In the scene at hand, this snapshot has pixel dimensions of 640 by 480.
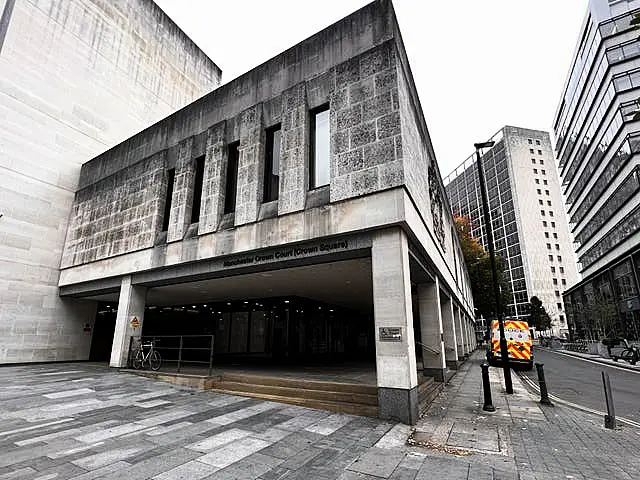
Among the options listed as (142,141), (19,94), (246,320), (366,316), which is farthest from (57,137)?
(366,316)

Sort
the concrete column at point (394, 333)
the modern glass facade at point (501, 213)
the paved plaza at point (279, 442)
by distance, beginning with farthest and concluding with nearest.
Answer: the modern glass facade at point (501, 213), the concrete column at point (394, 333), the paved plaza at point (279, 442)

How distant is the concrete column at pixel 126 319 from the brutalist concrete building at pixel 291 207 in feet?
0.21

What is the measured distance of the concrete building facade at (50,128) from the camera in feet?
51.1

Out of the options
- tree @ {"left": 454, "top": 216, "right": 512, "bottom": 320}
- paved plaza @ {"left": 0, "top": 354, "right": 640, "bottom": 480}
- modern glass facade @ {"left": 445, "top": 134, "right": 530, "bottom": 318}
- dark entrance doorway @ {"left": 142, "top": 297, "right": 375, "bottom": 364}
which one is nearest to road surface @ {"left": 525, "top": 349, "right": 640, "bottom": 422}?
paved plaza @ {"left": 0, "top": 354, "right": 640, "bottom": 480}

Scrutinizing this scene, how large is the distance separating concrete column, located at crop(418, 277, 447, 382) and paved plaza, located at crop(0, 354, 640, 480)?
3.36 m

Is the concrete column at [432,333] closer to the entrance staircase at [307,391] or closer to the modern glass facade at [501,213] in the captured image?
the entrance staircase at [307,391]

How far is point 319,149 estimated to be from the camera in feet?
32.9

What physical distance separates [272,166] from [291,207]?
2.26 meters

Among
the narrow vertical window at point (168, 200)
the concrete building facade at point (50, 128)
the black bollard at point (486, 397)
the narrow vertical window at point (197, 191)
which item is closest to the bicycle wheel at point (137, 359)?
the narrow vertical window at point (168, 200)

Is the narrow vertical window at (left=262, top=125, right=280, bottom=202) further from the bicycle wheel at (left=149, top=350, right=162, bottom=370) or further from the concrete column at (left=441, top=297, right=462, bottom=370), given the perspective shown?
the concrete column at (left=441, top=297, right=462, bottom=370)

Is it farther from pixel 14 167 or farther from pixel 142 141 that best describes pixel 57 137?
pixel 142 141

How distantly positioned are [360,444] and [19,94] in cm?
2091

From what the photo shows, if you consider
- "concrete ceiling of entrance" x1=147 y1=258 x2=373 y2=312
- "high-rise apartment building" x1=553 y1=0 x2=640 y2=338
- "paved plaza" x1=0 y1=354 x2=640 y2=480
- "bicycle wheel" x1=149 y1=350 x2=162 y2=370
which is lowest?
"paved plaza" x1=0 y1=354 x2=640 y2=480

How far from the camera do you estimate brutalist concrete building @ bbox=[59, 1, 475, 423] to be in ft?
26.8
